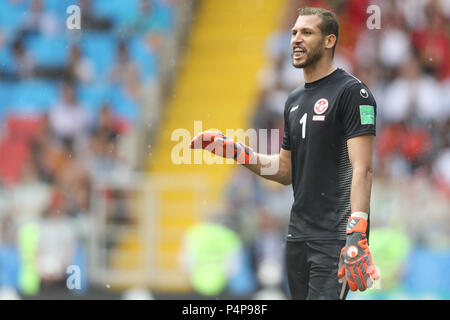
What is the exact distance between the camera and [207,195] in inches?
514

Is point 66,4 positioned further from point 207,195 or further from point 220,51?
point 207,195

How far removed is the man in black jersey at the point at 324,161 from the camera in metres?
5.64

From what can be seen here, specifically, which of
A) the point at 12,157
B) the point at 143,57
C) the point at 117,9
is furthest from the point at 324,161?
the point at 117,9

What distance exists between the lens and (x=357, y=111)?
5684 millimetres

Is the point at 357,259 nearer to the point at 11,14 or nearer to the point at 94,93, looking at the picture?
the point at 94,93

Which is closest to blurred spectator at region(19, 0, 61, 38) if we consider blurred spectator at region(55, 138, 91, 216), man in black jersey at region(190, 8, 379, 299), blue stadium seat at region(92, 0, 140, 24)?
blue stadium seat at region(92, 0, 140, 24)

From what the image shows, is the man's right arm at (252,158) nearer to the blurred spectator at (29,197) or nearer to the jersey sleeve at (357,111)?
the jersey sleeve at (357,111)

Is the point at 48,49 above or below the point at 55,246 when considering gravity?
above

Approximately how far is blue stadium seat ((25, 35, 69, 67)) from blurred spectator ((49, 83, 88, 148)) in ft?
3.80

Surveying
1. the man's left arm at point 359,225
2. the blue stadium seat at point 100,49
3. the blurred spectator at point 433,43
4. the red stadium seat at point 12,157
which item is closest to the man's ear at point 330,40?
the man's left arm at point 359,225

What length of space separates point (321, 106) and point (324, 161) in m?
0.34

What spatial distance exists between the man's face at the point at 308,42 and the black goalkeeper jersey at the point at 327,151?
0.17 metres

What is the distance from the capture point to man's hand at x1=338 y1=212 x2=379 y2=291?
17.8ft

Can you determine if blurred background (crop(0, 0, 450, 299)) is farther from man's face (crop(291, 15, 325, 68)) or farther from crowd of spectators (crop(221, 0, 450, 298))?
man's face (crop(291, 15, 325, 68))
